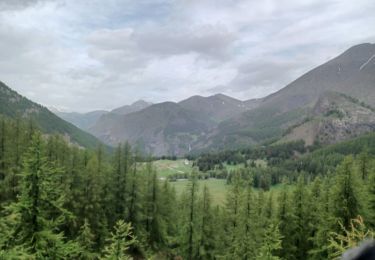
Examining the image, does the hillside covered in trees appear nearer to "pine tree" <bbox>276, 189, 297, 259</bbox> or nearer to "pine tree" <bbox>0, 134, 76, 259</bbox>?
"pine tree" <bbox>276, 189, 297, 259</bbox>

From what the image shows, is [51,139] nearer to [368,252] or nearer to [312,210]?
[312,210]

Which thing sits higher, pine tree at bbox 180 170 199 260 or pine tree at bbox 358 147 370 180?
pine tree at bbox 358 147 370 180

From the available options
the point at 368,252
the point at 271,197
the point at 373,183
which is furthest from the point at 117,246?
the point at 271,197

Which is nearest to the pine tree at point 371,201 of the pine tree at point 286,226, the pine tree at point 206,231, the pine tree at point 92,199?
the pine tree at point 286,226

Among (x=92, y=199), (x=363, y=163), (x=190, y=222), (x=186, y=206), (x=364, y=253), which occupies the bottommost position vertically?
(x=190, y=222)

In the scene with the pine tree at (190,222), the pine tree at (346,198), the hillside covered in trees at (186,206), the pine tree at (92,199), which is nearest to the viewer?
the pine tree at (346,198)

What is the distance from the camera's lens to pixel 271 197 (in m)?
53.8

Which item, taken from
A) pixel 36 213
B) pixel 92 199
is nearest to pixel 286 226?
pixel 92 199

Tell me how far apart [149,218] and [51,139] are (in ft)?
70.0

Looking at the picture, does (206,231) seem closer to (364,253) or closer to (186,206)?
(186,206)

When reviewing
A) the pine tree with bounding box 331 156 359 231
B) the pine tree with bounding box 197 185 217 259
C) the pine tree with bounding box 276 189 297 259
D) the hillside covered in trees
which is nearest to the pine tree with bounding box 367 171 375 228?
the hillside covered in trees

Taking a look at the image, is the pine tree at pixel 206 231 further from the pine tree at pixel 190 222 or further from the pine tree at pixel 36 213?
the pine tree at pixel 36 213

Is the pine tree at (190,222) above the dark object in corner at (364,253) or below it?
below

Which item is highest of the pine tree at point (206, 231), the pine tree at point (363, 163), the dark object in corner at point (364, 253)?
the dark object in corner at point (364, 253)
